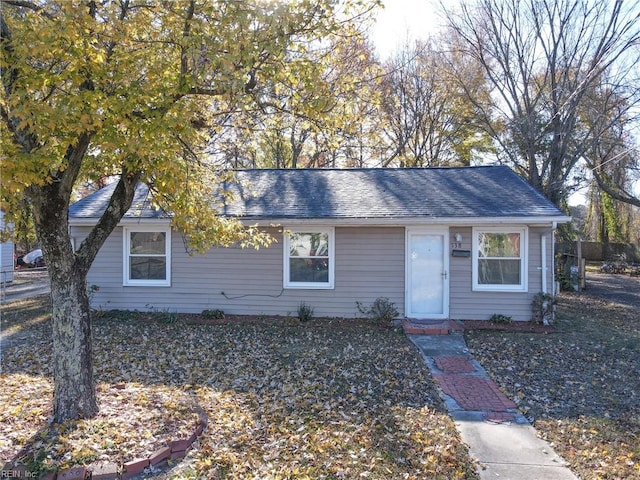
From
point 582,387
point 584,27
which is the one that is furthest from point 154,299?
point 584,27

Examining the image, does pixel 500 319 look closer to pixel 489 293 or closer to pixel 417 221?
pixel 489 293

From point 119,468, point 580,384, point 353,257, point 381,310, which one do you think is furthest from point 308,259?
point 119,468

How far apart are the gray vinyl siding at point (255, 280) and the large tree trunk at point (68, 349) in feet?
18.3

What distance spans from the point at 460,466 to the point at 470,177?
9291 mm

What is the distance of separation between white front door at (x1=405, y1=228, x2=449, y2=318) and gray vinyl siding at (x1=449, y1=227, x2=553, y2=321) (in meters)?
0.26

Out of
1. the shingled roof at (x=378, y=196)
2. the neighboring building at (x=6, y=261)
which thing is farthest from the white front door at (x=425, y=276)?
the neighboring building at (x=6, y=261)

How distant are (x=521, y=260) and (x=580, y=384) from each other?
4.00m

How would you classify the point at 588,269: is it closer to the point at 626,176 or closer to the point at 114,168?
the point at 626,176

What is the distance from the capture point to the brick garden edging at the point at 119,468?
127 inches

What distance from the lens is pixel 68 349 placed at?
405 cm

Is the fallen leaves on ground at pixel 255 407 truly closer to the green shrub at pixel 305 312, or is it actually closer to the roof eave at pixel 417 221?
the green shrub at pixel 305 312

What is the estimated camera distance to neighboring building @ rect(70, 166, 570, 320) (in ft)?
30.9

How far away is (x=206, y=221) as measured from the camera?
5.08 meters

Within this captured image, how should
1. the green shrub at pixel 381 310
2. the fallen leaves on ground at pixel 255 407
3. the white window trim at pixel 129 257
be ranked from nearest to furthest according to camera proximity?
the fallen leaves on ground at pixel 255 407 → the green shrub at pixel 381 310 → the white window trim at pixel 129 257
